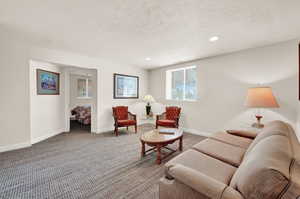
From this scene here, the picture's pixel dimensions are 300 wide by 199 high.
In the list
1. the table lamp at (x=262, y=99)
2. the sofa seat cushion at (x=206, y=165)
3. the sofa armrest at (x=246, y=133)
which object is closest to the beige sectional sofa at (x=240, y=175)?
the sofa seat cushion at (x=206, y=165)

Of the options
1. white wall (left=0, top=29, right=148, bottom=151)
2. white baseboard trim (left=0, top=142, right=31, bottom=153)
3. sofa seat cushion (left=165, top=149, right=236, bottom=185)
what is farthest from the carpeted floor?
sofa seat cushion (left=165, top=149, right=236, bottom=185)

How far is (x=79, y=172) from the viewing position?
2.07 metres

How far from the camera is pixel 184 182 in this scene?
107 cm

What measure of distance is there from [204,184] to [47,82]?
4341 mm

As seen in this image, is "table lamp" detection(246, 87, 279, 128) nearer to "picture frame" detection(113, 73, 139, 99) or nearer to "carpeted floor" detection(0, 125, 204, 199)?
"carpeted floor" detection(0, 125, 204, 199)

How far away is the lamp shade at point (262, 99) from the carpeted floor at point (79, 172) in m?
2.11

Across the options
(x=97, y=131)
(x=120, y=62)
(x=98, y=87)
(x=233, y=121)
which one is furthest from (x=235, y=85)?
(x=97, y=131)

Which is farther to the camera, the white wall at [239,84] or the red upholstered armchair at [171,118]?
the red upholstered armchair at [171,118]

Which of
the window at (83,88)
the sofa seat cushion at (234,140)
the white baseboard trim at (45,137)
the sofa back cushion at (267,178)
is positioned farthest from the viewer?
the window at (83,88)

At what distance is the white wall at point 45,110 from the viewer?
128 inches

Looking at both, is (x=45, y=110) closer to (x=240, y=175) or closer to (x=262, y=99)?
(x=240, y=175)

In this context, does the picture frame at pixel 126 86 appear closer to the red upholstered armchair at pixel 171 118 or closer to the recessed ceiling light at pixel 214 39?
the red upholstered armchair at pixel 171 118

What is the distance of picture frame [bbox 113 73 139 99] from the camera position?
4.64 meters

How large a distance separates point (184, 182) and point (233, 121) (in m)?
3.09
